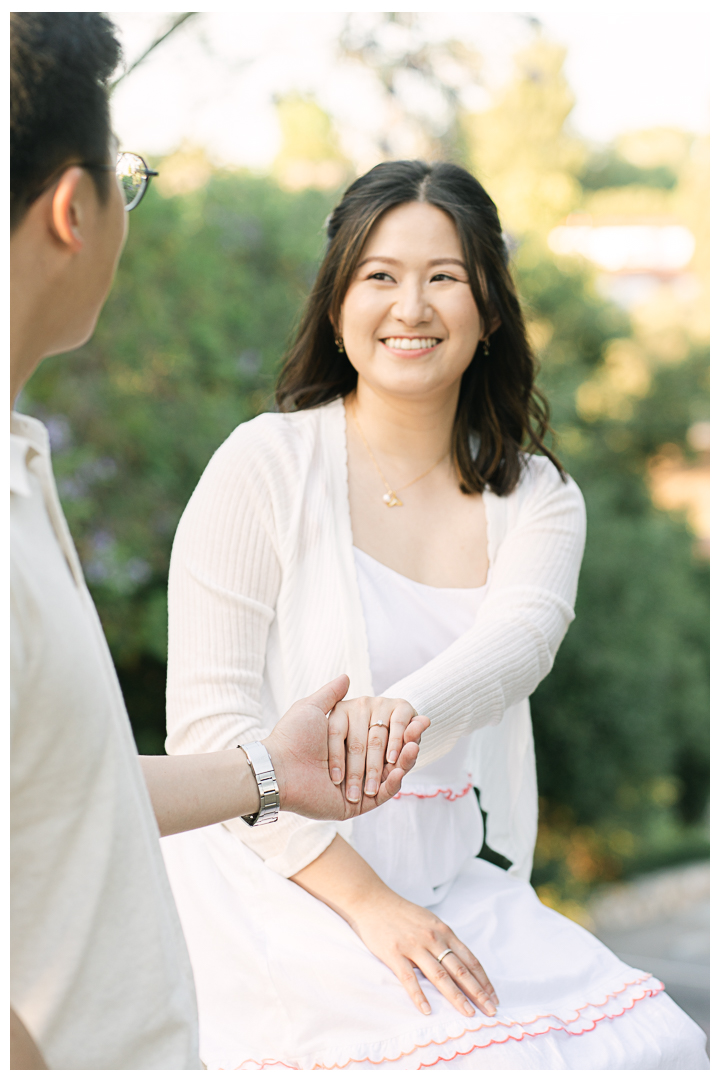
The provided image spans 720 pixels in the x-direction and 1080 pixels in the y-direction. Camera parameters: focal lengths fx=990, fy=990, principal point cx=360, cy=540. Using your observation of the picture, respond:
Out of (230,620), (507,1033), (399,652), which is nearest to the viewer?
(507,1033)

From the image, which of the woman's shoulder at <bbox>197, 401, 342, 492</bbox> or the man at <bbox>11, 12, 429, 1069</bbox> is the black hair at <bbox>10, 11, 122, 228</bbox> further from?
the woman's shoulder at <bbox>197, 401, 342, 492</bbox>

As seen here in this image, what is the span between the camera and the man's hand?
1.53 metres

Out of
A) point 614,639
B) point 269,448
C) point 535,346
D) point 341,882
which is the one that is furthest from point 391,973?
point 614,639

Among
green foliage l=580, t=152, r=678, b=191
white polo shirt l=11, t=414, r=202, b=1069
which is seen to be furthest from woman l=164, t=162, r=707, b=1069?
green foliage l=580, t=152, r=678, b=191

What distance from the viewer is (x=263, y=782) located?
1461 mm

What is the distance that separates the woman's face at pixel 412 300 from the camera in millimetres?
1988

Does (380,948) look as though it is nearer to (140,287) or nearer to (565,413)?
(140,287)

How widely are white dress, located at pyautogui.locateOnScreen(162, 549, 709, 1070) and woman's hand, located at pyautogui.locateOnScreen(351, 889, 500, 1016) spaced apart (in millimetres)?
23

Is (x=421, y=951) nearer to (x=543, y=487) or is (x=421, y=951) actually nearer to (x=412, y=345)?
(x=543, y=487)

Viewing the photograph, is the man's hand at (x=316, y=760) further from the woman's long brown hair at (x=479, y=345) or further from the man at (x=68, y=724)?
the woman's long brown hair at (x=479, y=345)

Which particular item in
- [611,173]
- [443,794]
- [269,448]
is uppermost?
[611,173]

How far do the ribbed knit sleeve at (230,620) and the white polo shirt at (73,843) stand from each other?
0.73 metres

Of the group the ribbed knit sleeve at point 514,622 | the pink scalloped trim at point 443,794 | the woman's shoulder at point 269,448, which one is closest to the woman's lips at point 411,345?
the woman's shoulder at point 269,448

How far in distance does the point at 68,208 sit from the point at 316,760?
0.94m
